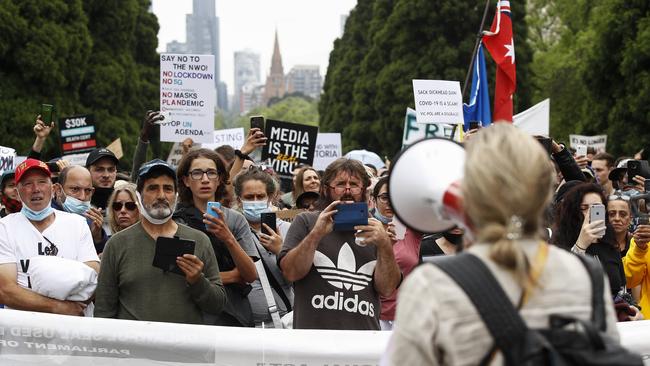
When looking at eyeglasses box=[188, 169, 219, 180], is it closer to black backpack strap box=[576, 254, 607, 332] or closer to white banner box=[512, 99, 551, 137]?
black backpack strap box=[576, 254, 607, 332]

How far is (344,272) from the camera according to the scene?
5480 mm

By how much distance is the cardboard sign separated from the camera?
480 inches

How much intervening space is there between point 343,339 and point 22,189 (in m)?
2.12

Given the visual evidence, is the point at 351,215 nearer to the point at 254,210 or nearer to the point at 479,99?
the point at 254,210

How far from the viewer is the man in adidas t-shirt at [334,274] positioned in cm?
536

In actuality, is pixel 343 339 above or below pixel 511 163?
below

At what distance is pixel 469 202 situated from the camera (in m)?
2.62

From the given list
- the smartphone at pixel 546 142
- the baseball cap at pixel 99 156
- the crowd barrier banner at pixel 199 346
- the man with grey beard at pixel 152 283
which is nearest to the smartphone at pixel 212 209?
the man with grey beard at pixel 152 283

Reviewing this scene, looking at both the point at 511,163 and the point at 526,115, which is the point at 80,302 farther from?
the point at 526,115

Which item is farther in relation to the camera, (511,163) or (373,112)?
(373,112)

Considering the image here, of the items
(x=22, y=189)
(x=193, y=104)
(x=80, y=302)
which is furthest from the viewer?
(x=193, y=104)

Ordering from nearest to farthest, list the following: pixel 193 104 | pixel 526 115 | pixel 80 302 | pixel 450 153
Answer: pixel 450 153
pixel 80 302
pixel 193 104
pixel 526 115

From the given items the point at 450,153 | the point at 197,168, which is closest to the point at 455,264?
the point at 450,153

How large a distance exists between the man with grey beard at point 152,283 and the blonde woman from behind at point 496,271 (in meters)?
2.68
